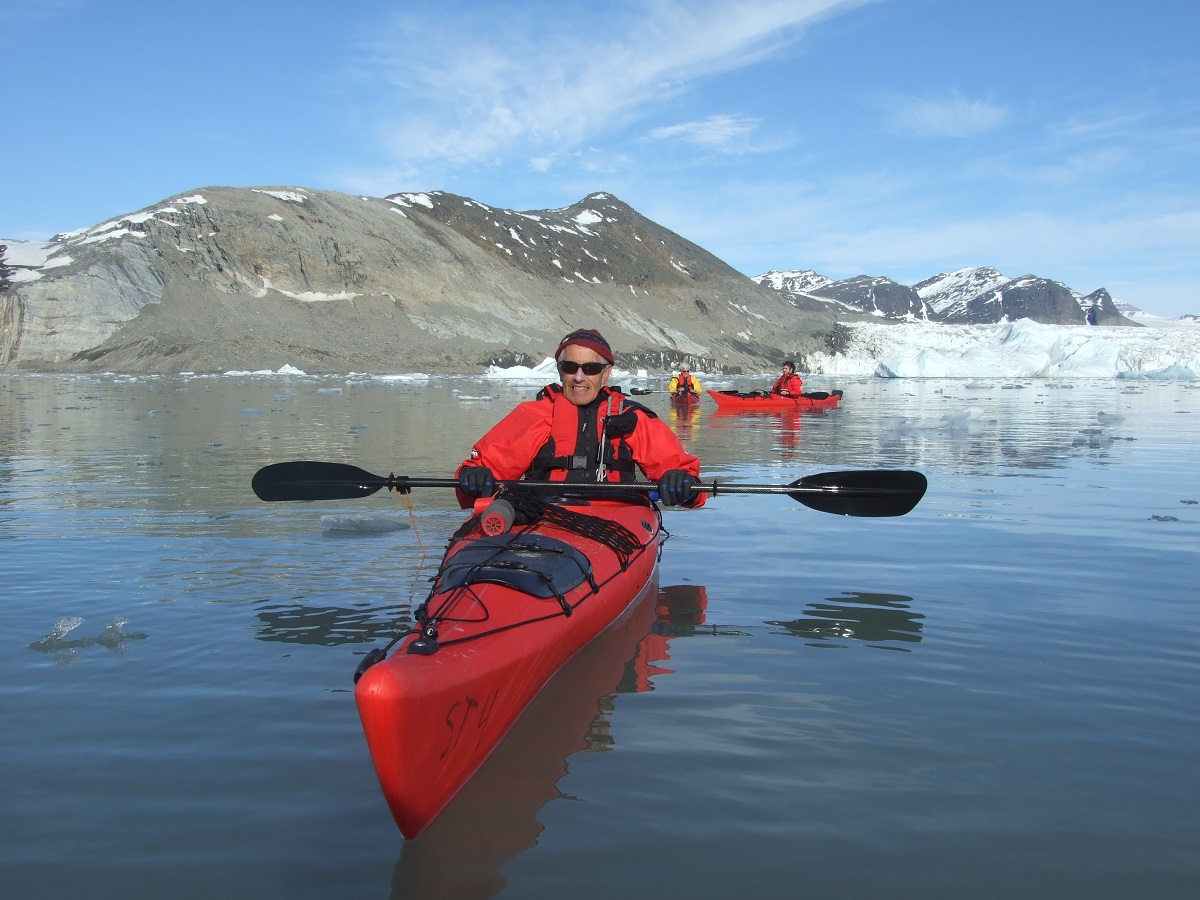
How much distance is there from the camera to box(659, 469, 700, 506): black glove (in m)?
4.98

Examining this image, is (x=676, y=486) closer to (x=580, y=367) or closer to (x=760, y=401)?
(x=580, y=367)

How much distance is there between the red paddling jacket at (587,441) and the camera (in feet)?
17.9

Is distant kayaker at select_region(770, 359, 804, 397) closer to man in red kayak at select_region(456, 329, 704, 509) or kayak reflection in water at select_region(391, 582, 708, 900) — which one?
man in red kayak at select_region(456, 329, 704, 509)

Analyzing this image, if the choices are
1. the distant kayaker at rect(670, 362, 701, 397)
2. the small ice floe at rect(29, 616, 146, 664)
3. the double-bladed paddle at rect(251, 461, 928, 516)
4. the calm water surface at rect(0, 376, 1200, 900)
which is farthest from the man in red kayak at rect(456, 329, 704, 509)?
the distant kayaker at rect(670, 362, 701, 397)

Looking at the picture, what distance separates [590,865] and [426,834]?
481 mm

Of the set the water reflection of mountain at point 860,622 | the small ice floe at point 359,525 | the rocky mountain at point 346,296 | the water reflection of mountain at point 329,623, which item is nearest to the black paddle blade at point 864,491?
the water reflection of mountain at point 860,622

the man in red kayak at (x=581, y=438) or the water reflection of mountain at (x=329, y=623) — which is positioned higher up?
the man in red kayak at (x=581, y=438)

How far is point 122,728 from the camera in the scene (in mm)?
3455

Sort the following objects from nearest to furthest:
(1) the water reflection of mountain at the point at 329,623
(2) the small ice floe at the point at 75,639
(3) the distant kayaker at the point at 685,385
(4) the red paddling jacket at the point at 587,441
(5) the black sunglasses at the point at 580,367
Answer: (2) the small ice floe at the point at 75,639 < (1) the water reflection of mountain at the point at 329,623 < (5) the black sunglasses at the point at 580,367 < (4) the red paddling jacket at the point at 587,441 < (3) the distant kayaker at the point at 685,385

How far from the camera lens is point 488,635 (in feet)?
11.1

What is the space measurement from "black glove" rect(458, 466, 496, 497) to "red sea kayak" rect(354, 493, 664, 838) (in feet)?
0.50

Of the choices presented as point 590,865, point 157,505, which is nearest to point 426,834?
point 590,865

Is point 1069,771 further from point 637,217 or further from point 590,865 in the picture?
point 637,217

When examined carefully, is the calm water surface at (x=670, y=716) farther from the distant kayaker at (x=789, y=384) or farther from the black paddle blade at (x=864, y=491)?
the distant kayaker at (x=789, y=384)
